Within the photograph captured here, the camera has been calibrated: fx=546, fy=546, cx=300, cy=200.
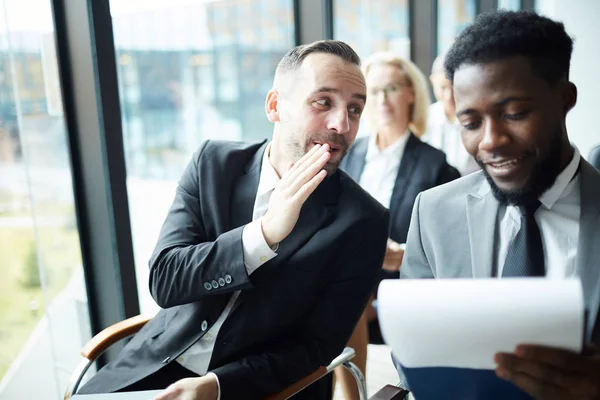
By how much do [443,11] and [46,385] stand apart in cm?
390

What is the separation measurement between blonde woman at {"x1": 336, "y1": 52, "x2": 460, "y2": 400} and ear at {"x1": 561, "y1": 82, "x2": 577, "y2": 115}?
1.18m

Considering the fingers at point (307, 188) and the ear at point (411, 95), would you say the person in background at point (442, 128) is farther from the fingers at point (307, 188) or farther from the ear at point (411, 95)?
the fingers at point (307, 188)

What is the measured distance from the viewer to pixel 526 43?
0.95 meters

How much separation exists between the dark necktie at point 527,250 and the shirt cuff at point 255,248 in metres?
0.57

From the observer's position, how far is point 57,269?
7.52ft

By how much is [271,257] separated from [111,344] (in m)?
0.65

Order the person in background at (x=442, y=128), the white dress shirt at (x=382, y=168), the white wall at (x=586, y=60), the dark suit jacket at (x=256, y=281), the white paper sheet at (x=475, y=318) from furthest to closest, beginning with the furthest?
the white wall at (x=586, y=60) → the person in background at (x=442, y=128) → the white dress shirt at (x=382, y=168) → the dark suit jacket at (x=256, y=281) → the white paper sheet at (x=475, y=318)

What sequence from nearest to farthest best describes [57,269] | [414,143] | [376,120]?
[57,269], [414,143], [376,120]

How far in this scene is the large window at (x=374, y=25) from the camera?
3.47 metres

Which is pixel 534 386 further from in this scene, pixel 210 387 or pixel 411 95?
pixel 411 95

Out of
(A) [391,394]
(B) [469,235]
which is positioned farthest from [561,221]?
(A) [391,394]

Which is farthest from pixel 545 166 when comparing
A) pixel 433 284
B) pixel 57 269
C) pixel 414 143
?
pixel 57 269

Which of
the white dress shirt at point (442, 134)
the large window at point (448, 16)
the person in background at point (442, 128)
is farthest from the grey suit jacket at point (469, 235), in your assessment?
the large window at point (448, 16)

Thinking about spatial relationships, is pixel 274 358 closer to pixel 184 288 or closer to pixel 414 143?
pixel 184 288
